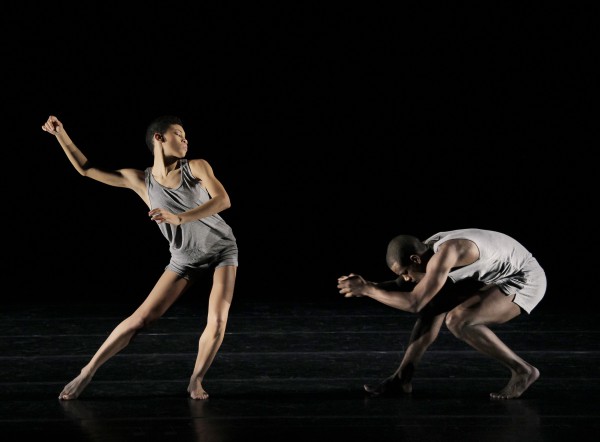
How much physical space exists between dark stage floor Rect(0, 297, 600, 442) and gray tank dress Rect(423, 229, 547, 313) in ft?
1.37

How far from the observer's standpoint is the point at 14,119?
7754 millimetres

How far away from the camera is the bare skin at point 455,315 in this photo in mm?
3594

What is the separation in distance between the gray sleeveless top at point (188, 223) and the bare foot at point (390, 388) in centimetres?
84

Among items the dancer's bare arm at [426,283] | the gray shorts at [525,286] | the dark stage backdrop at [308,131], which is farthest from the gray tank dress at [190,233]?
the dark stage backdrop at [308,131]

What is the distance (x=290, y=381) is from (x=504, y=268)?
106cm

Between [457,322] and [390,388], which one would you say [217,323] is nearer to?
[390,388]

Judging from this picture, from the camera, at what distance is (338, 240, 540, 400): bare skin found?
3.59 m

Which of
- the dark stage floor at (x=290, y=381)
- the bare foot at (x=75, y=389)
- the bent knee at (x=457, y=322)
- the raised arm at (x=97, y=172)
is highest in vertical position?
the raised arm at (x=97, y=172)

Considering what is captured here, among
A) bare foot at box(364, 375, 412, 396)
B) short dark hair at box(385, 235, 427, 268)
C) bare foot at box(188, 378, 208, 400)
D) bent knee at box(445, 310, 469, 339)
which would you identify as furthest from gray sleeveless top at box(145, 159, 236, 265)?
bent knee at box(445, 310, 469, 339)

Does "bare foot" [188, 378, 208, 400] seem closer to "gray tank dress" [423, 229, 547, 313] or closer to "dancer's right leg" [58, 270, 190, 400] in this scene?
"dancer's right leg" [58, 270, 190, 400]

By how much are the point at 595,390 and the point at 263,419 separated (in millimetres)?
1451

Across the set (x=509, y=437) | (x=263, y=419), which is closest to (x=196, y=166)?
(x=263, y=419)

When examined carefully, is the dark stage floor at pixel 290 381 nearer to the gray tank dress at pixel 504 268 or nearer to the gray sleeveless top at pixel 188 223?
the gray tank dress at pixel 504 268

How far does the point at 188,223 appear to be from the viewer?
12.8ft
